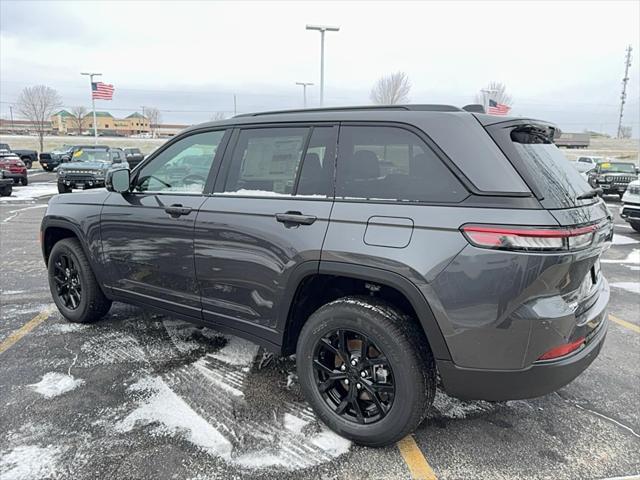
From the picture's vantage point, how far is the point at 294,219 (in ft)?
8.46

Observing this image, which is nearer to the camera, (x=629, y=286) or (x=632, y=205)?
(x=629, y=286)

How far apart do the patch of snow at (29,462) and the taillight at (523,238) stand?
7.99 ft

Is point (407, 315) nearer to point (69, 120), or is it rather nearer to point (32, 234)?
point (32, 234)

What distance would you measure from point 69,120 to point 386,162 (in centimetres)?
11068

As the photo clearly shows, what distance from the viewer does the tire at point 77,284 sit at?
12.9 ft

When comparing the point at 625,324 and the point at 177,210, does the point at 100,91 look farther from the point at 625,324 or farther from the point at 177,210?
the point at 625,324

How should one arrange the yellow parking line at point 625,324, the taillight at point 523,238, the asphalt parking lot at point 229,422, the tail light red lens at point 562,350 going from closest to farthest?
the taillight at point 523,238, the tail light red lens at point 562,350, the asphalt parking lot at point 229,422, the yellow parking line at point 625,324

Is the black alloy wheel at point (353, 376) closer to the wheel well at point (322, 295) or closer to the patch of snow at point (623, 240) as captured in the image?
the wheel well at point (322, 295)

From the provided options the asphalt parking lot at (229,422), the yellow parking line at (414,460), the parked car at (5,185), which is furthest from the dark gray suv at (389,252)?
the parked car at (5,185)

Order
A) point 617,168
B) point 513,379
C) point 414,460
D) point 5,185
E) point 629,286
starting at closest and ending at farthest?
1. point 513,379
2. point 414,460
3. point 629,286
4. point 5,185
5. point 617,168

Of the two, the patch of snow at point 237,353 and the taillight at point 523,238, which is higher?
the taillight at point 523,238

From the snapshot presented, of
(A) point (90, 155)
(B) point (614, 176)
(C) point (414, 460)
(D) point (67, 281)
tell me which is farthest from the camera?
(B) point (614, 176)

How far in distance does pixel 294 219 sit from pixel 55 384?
2.12 m

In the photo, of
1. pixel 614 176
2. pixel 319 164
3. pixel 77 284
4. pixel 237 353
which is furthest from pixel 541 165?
pixel 614 176
